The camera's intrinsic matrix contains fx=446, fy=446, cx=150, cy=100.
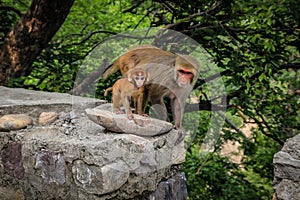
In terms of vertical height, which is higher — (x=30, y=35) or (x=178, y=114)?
(x=30, y=35)

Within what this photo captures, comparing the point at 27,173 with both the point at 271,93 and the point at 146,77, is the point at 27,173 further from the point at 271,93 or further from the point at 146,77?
→ the point at 271,93

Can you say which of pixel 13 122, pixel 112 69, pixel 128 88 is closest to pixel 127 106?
pixel 128 88

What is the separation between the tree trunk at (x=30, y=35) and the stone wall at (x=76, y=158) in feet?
6.53

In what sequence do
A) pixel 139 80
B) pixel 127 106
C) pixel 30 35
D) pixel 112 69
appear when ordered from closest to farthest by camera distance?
1. pixel 139 80
2. pixel 127 106
3. pixel 112 69
4. pixel 30 35

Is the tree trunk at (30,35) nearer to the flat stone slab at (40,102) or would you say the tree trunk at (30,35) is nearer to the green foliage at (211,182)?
the flat stone slab at (40,102)

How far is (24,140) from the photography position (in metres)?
2.53

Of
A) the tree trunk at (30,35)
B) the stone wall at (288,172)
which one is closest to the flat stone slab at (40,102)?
the stone wall at (288,172)

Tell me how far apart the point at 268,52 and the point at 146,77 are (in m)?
2.56

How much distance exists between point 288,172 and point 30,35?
3124 mm

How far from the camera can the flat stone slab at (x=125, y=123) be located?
2.40 metres

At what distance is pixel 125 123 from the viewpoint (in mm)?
2430

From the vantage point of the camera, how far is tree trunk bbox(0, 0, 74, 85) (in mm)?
4656

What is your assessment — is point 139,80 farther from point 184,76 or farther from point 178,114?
point 178,114

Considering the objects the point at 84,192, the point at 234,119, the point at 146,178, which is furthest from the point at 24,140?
the point at 234,119
